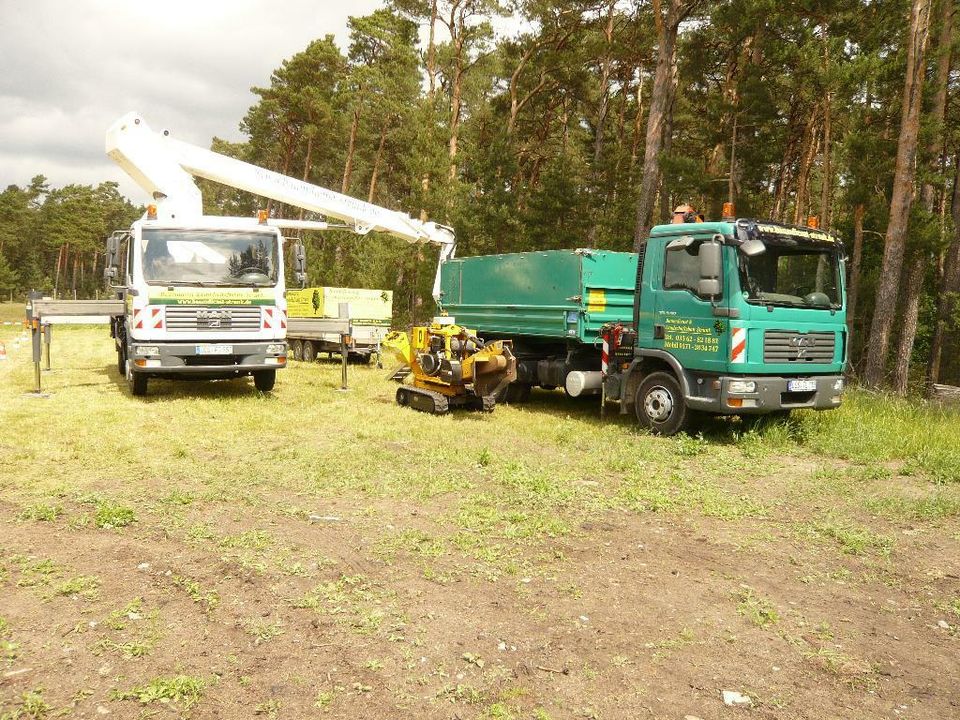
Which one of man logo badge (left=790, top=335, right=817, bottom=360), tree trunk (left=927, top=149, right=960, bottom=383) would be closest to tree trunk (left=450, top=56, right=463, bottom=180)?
tree trunk (left=927, top=149, right=960, bottom=383)

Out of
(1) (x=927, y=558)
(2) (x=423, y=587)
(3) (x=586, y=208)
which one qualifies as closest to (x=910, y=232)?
(3) (x=586, y=208)

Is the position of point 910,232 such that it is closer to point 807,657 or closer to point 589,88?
point 589,88

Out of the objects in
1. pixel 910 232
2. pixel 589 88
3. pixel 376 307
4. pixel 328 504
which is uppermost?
pixel 589 88

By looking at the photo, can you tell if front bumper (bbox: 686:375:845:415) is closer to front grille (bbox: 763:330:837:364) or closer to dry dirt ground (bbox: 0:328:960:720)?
front grille (bbox: 763:330:837:364)

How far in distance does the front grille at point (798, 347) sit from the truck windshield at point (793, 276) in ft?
1.19

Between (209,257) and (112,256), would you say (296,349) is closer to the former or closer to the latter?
(209,257)

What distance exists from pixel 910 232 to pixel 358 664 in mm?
19042

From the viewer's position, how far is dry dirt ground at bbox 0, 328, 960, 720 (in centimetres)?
304

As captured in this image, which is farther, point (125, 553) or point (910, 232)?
point (910, 232)

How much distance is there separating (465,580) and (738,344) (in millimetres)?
5023

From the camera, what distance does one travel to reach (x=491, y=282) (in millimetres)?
11844

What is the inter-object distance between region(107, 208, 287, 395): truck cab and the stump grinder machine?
2.21 metres

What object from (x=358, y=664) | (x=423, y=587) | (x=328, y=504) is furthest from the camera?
(x=328, y=504)

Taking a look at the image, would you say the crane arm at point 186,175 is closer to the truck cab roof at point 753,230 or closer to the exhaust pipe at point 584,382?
the exhaust pipe at point 584,382
